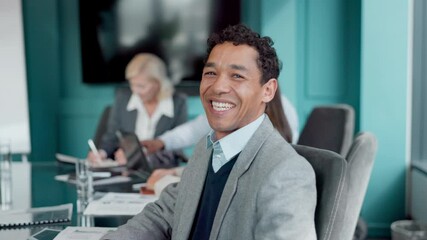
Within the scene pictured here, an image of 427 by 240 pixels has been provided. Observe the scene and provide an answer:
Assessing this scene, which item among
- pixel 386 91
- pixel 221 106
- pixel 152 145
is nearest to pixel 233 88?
pixel 221 106

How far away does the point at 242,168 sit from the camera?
114cm

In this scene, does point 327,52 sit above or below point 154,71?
above

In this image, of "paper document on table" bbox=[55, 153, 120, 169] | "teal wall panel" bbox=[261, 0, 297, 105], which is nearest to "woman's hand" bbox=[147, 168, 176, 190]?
"paper document on table" bbox=[55, 153, 120, 169]

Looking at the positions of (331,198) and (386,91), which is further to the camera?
(386,91)

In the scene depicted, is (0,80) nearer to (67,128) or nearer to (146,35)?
(67,128)

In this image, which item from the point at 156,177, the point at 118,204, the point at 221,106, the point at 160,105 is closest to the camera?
the point at 221,106

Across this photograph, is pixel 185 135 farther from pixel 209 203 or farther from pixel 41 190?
pixel 209 203

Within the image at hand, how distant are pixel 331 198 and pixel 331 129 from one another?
1.31 m

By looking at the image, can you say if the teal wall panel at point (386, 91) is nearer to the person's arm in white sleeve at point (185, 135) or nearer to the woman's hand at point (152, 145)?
the person's arm in white sleeve at point (185, 135)

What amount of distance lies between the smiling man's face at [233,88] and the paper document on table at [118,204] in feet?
2.05

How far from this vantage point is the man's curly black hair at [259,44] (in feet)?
3.79

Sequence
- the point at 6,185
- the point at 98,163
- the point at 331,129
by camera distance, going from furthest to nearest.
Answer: the point at 98,163 < the point at 331,129 < the point at 6,185

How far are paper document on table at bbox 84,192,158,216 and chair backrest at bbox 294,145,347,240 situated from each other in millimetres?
715

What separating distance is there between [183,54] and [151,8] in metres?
0.47
